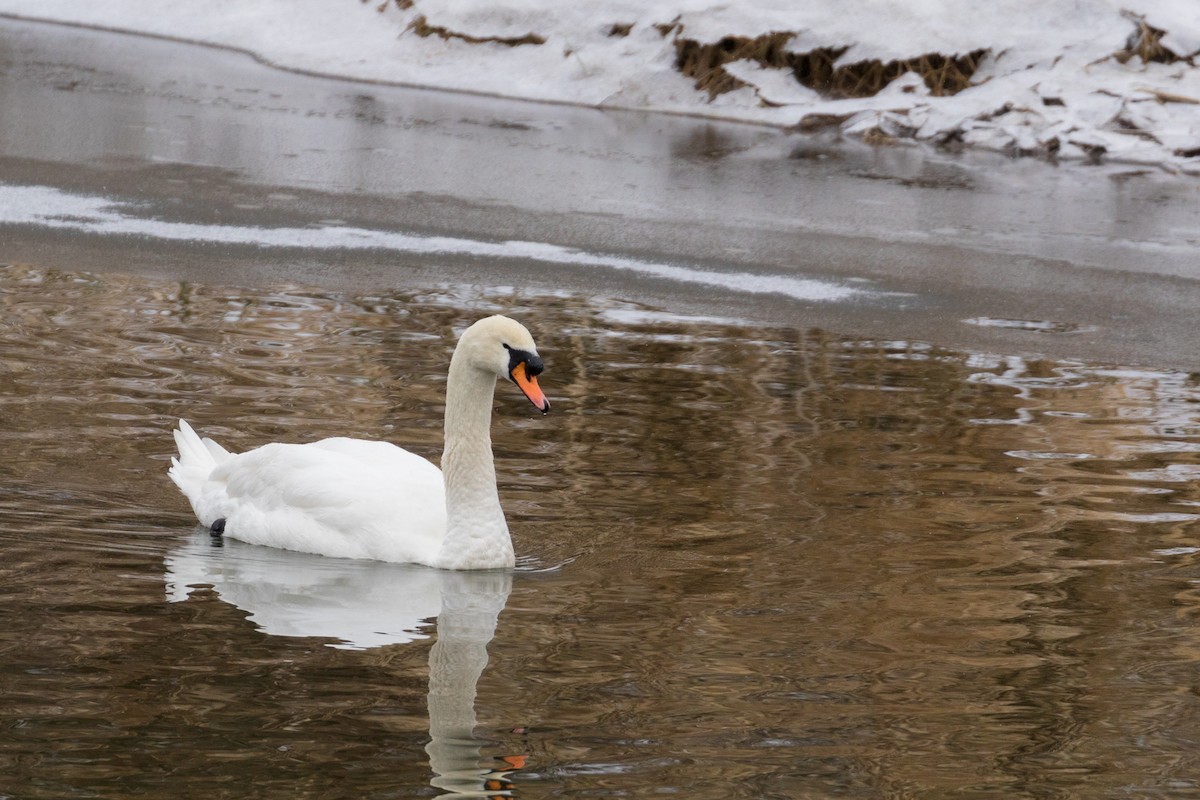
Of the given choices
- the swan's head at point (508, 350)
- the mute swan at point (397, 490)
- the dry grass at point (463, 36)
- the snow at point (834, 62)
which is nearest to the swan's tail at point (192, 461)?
the mute swan at point (397, 490)

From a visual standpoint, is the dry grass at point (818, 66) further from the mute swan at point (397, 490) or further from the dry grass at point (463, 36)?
the mute swan at point (397, 490)

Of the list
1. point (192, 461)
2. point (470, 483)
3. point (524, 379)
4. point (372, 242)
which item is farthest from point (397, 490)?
point (372, 242)

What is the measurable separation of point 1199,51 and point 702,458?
11885 millimetres

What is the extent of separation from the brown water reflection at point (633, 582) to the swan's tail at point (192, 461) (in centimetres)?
12

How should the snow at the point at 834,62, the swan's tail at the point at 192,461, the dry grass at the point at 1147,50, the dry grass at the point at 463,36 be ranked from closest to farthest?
the swan's tail at the point at 192,461, the snow at the point at 834,62, the dry grass at the point at 1147,50, the dry grass at the point at 463,36

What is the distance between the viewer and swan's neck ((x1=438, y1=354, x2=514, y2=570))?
19.3ft

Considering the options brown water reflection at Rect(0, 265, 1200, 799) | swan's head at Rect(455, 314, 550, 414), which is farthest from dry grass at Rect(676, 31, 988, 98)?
swan's head at Rect(455, 314, 550, 414)

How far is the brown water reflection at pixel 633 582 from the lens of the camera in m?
4.29

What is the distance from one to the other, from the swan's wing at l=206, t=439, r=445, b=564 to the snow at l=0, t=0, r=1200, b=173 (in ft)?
36.6

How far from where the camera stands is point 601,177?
1421 cm

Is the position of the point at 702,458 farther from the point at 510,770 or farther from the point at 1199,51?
the point at 1199,51

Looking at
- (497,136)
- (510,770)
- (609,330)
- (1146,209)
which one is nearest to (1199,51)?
(1146,209)

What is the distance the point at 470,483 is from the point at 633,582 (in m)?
0.65

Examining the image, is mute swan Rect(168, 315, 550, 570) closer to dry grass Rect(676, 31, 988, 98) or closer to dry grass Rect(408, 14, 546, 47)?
dry grass Rect(676, 31, 988, 98)
